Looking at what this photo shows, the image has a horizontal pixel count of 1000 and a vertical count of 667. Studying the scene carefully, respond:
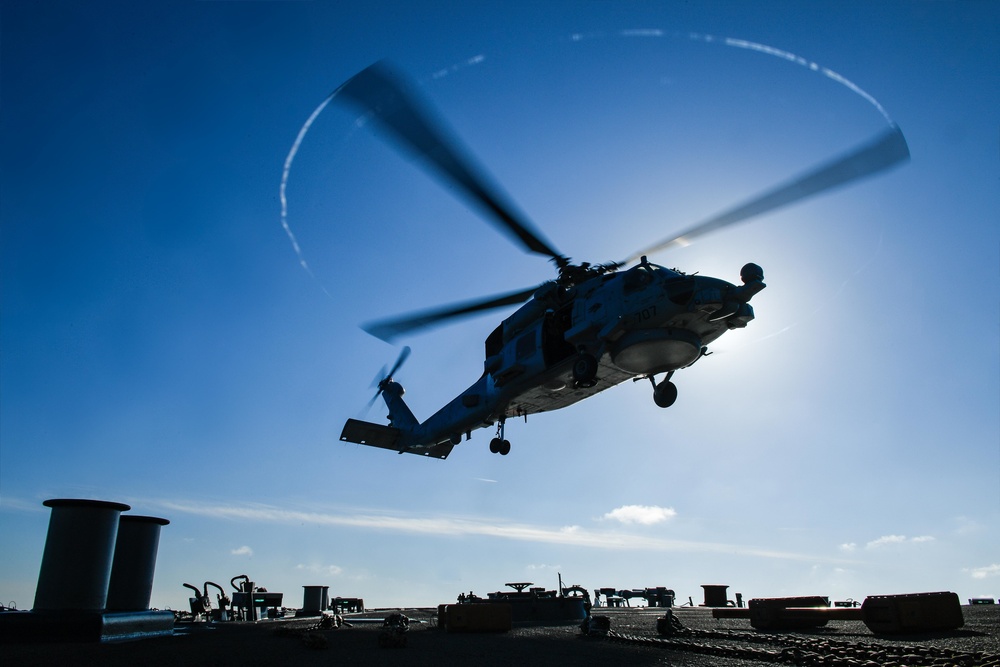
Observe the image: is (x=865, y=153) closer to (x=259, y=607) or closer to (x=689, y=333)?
(x=689, y=333)

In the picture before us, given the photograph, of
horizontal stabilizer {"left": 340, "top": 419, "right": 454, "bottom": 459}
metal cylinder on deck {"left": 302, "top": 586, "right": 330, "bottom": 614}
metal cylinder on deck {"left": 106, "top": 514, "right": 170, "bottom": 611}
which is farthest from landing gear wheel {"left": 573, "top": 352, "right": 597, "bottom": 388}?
metal cylinder on deck {"left": 302, "top": 586, "right": 330, "bottom": 614}

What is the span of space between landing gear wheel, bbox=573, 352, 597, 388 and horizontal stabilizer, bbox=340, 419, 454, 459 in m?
8.87

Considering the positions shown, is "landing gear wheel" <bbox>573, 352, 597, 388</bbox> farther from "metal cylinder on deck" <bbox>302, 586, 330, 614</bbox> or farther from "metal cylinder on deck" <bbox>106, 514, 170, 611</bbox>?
"metal cylinder on deck" <bbox>302, 586, 330, 614</bbox>

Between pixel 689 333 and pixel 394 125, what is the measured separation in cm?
841

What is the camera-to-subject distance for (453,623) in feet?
42.0

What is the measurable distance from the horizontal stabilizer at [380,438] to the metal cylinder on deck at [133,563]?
8.91 meters

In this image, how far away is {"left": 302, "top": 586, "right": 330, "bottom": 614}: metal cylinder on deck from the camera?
92.7ft

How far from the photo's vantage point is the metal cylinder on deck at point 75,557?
1117 centimetres

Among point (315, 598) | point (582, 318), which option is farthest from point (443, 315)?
point (315, 598)

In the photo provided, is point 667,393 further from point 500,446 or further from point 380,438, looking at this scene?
point 380,438

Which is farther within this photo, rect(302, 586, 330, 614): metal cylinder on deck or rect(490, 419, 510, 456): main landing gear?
rect(302, 586, 330, 614): metal cylinder on deck

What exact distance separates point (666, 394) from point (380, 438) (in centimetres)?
1221

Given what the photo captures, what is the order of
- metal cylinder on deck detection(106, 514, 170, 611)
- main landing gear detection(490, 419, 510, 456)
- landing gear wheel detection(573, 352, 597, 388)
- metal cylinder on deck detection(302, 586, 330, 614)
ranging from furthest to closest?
metal cylinder on deck detection(302, 586, 330, 614) → main landing gear detection(490, 419, 510, 456) → landing gear wheel detection(573, 352, 597, 388) → metal cylinder on deck detection(106, 514, 170, 611)

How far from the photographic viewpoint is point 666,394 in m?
15.5
